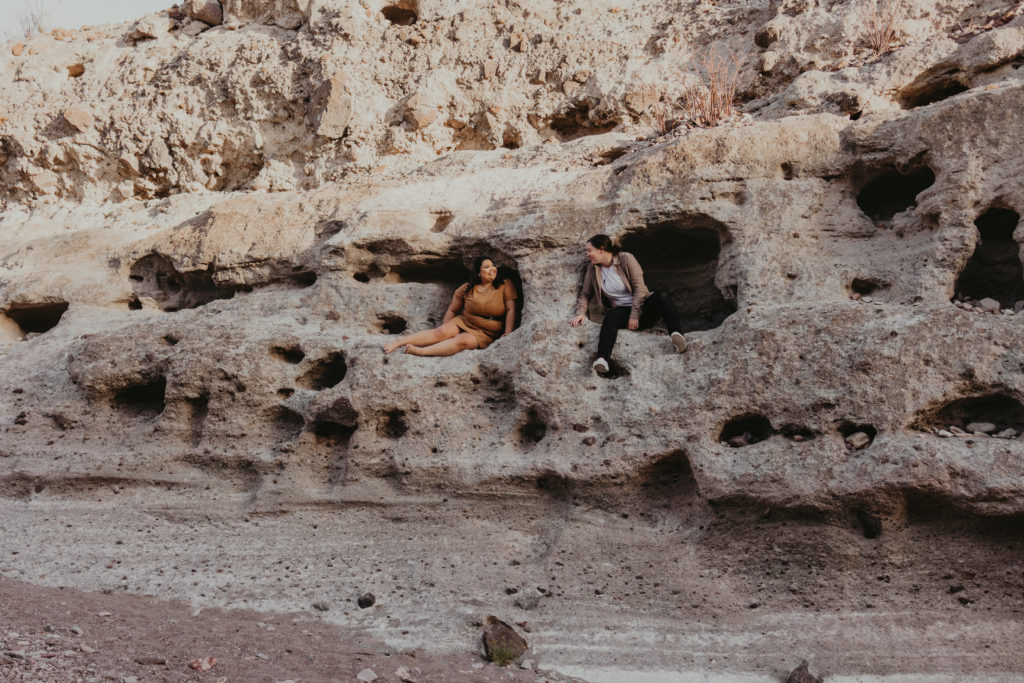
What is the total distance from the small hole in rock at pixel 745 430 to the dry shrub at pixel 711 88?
9.87 feet

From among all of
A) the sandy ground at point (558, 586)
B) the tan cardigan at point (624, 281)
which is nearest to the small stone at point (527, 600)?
the sandy ground at point (558, 586)

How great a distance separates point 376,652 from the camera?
11.9 feet

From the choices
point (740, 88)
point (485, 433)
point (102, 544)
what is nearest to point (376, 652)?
point (485, 433)

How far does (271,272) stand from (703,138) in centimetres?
353

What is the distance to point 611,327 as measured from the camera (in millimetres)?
5020

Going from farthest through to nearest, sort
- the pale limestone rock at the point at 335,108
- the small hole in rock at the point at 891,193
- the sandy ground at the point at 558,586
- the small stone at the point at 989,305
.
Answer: the pale limestone rock at the point at 335,108
the small hole in rock at the point at 891,193
the small stone at the point at 989,305
the sandy ground at the point at 558,586

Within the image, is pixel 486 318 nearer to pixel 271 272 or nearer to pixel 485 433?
pixel 485 433

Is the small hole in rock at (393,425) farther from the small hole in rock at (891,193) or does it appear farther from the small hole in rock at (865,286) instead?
the small hole in rock at (891,193)

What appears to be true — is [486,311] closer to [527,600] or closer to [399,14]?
[527,600]

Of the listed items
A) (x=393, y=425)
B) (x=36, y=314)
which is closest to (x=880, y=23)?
(x=393, y=425)

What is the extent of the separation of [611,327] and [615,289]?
15.8 inches

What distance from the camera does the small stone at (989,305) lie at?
460 cm

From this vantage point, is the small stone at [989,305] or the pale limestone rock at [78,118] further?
the pale limestone rock at [78,118]

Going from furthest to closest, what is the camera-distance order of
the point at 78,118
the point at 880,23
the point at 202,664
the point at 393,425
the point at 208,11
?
the point at 208,11
the point at 78,118
the point at 880,23
the point at 393,425
the point at 202,664
